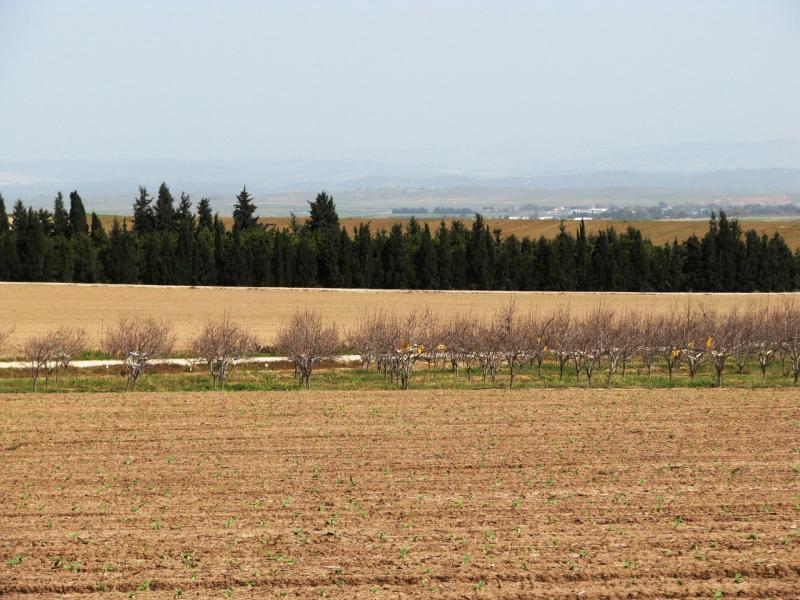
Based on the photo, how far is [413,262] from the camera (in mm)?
72500

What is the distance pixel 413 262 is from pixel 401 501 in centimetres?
5614

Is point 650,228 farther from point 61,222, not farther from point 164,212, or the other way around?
point 61,222

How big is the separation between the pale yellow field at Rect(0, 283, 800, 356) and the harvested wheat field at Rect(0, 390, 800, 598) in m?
21.1

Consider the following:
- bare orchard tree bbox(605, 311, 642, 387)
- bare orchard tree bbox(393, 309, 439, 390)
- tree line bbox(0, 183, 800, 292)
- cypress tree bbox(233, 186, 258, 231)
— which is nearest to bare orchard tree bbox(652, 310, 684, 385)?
bare orchard tree bbox(605, 311, 642, 387)

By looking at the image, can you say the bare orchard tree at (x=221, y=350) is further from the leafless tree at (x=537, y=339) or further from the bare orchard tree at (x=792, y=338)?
the bare orchard tree at (x=792, y=338)

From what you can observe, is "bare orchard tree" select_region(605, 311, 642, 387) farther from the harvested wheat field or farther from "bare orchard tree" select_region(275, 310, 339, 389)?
"bare orchard tree" select_region(275, 310, 339, 389)

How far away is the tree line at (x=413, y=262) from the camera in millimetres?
70438

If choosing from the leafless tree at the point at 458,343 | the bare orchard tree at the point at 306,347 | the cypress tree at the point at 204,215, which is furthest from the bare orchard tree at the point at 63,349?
the cypress tree at the point at 204,215

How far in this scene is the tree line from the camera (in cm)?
7044

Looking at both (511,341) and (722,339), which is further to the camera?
(722,339)

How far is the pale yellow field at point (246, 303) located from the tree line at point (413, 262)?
3.82 metres

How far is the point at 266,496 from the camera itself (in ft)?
56.1

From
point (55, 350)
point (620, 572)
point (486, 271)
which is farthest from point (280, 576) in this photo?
point (486, 271)

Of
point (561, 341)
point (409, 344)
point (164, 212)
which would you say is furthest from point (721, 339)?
point (164, 212)
